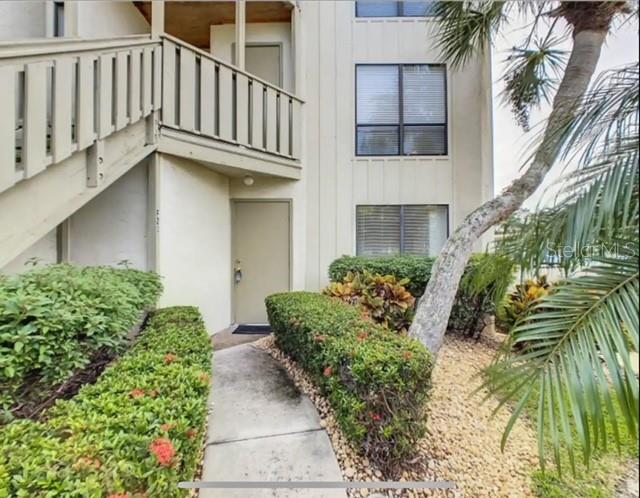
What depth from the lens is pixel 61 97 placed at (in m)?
3.49

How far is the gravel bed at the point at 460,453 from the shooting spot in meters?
2.94

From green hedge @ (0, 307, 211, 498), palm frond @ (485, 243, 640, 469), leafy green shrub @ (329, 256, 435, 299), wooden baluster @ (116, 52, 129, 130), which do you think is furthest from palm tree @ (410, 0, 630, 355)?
wooden baluster @ (116, 52, 129, 130)

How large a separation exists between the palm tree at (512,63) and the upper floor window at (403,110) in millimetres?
1481

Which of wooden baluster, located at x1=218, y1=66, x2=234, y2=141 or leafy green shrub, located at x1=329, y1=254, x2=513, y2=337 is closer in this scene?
wooden baluster, located at x1=218, y1=66, x2=234, y2=141

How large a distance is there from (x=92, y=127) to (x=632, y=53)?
4594mm

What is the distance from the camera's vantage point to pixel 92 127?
3865 mm

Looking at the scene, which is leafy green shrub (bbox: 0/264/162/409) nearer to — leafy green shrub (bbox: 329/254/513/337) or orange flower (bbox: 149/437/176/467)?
orange flower (bbox: 149/437/176/467)

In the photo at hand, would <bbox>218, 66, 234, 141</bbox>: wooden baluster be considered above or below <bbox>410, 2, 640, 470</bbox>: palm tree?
above

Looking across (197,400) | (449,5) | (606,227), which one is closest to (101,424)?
(197,400)

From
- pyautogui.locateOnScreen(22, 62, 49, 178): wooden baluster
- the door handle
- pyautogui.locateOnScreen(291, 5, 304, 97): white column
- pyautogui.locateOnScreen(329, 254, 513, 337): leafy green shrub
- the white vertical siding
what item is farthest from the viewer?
the white vertical siding

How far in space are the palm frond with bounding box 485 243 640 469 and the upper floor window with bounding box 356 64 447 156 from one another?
22.5 feet

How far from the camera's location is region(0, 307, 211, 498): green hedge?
1.53 meters

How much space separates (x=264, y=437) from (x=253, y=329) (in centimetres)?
375

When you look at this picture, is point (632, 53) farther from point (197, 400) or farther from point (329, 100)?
point (329, 100)
